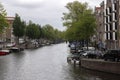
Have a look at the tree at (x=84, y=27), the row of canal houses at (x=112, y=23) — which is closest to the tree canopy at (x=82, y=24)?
the tree at (x=84, y=27)

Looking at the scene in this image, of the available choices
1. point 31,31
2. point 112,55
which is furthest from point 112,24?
point 31,31

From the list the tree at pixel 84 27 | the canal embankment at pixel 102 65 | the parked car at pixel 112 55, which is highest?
the tree at pixel 84 27

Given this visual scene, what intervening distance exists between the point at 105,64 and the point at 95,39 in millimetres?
84402

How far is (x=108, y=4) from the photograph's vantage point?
99812 mm

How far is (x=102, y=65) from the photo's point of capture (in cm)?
5128

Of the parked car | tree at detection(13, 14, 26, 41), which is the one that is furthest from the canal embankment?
tree at detection(13, 14, 26, 41)

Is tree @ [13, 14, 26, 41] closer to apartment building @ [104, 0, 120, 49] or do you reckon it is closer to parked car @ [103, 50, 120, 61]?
apartment building @ [104, 0, 120, 49]

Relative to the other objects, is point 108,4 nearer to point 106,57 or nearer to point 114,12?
point 114,12

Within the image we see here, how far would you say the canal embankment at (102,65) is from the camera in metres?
48.0

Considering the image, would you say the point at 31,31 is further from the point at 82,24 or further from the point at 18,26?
the point at 82,24

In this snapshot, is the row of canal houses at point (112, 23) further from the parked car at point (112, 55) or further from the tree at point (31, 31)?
the tree at point (31, 31)

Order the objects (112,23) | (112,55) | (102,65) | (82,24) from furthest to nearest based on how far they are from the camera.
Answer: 1. (112,23)
2. (82,24)
3. (112,55)
4. (102,65)

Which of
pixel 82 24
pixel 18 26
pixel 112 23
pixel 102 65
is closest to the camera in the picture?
pixel 102 65

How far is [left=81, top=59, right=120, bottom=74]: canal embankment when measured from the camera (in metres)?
48.0
